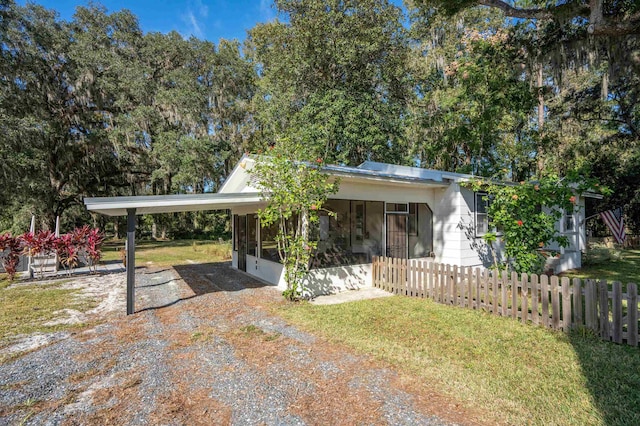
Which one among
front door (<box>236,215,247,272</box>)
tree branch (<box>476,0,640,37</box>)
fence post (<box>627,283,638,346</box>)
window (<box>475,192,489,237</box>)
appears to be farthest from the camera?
front door (<box>236,215,247,272</box>)

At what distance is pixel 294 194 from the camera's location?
21.5ft

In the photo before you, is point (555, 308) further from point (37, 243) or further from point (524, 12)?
point (37, 243)

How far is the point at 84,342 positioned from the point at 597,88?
871 inches

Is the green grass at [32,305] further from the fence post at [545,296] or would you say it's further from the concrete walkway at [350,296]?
the fence post at [545,296]

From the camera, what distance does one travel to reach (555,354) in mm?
4137

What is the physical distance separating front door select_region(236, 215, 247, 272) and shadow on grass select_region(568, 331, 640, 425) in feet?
27.8

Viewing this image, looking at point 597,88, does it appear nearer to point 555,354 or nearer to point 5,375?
point 555,354

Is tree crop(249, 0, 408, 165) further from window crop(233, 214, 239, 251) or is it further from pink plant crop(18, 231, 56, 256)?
pink plant crop(18, 231, 56, 256)

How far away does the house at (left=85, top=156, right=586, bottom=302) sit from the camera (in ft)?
25.4

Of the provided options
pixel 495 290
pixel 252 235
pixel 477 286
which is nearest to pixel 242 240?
pixel 252 235

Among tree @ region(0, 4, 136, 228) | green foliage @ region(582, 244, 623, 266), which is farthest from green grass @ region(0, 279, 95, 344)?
green foliage @ region(582, 244, 623, 266)

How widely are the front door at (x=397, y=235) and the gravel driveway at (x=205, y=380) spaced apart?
4177 mm

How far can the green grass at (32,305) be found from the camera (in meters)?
5.43

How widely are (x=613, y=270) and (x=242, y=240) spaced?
40.2ft
